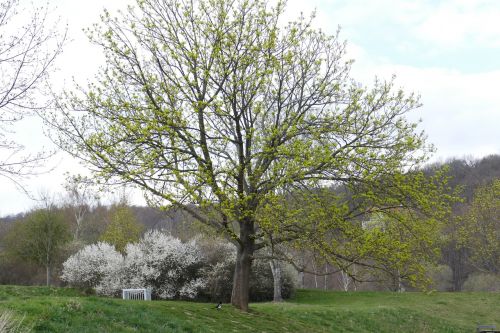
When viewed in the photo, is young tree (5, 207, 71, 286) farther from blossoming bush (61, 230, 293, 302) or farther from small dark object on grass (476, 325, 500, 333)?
small dark object on grass (476, 325, 500, 333)

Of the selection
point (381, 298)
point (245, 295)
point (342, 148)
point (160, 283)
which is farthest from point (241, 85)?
point (381, 298)

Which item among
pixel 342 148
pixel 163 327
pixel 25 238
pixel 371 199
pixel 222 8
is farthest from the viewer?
pixel 25 238

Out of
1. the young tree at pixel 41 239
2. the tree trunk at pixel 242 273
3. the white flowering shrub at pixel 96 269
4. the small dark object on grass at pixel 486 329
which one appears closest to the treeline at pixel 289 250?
the young tree at pixel 41 239

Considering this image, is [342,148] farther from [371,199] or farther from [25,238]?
[25,238]

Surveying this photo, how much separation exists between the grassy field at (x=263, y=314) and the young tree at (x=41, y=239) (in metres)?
14.8

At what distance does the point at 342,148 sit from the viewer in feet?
39.0

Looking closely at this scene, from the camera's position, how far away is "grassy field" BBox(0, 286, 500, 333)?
8.36m

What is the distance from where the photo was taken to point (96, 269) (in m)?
25.8

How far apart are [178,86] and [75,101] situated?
8.92 ft

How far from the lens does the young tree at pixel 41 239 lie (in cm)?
3500

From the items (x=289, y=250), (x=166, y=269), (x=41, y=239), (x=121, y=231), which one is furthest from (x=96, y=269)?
(x=121, y=231)

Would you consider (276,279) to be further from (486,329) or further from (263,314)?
(263,314)

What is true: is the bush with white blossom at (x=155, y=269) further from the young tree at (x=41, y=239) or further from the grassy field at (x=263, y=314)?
the young tree at (x=41, y=239)

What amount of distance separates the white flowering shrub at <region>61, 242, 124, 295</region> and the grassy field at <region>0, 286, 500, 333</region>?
3213 millimetres
